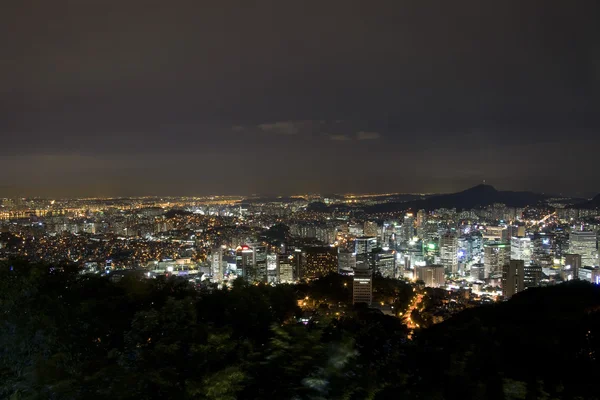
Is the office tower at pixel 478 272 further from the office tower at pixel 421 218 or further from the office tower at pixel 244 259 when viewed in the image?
the office tower at pixel 244 259

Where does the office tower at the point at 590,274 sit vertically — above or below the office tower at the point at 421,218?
below

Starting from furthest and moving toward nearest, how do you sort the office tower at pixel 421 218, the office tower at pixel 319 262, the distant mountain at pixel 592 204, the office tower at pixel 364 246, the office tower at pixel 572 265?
the office tower at pixel 421 218 < the distant mountain at pixel 592 204 < the office tower at pixel 364 246 < the office tower at pixel 319 262 < the office tower at pixel 572 265

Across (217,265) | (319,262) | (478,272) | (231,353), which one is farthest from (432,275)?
(231,353)

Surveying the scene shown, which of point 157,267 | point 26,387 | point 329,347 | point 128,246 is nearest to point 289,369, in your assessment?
point 329,347

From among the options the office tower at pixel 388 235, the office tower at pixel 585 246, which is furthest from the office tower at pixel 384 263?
the office tower at pixel 585 246

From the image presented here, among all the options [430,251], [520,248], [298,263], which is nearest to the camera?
[298,263]

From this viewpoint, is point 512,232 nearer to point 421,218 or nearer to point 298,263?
point 421,218

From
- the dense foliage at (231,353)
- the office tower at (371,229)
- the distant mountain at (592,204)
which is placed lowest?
the office tower at (371,229)

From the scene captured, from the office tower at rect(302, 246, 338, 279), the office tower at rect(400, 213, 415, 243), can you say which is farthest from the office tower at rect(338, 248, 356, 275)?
the office tower at rect(400, 213, 415, 243)
